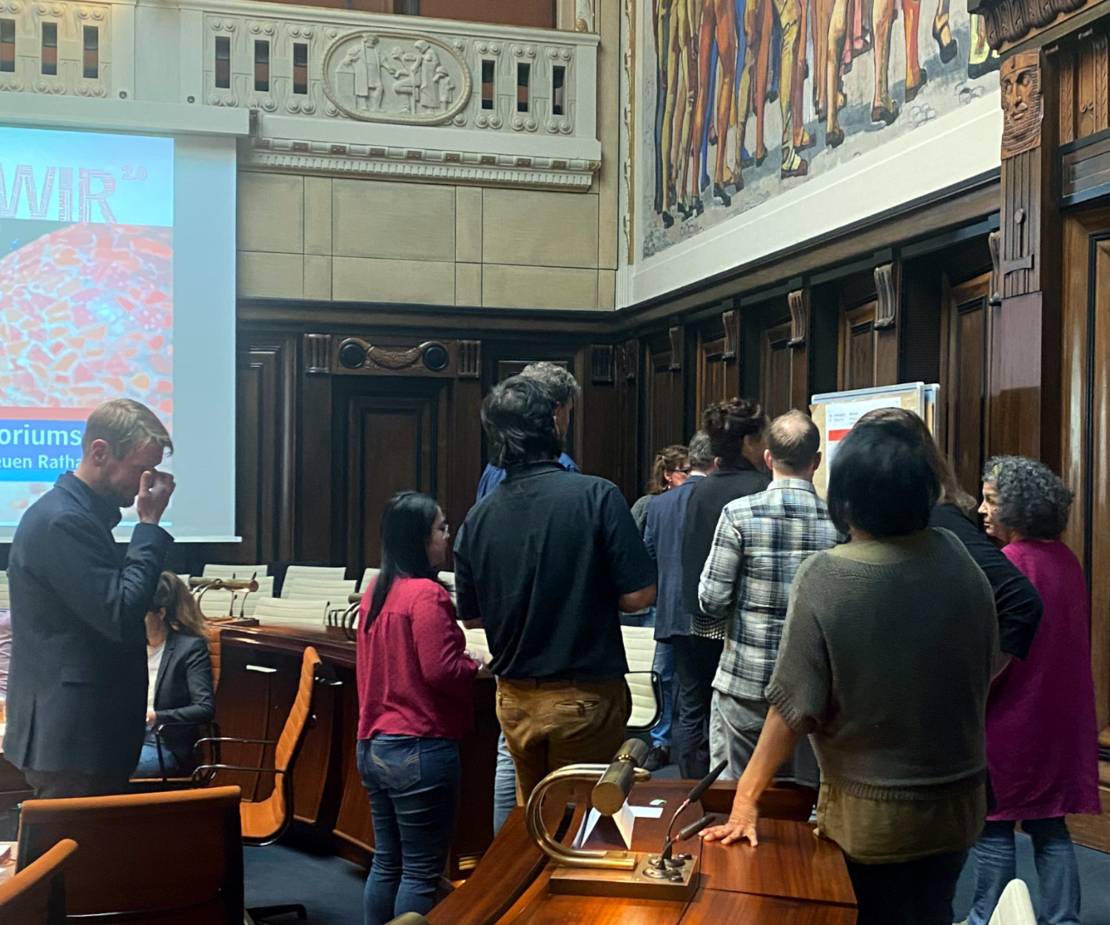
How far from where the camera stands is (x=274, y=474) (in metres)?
11.0

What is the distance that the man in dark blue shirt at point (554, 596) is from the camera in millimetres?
3260

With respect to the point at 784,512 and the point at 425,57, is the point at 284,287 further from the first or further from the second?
the point at 784,512

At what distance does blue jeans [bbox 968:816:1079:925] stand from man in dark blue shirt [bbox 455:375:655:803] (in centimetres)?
129

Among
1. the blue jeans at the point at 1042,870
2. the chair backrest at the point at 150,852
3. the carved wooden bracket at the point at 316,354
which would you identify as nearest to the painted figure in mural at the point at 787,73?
the carved wooden bracket at the point at 316,354

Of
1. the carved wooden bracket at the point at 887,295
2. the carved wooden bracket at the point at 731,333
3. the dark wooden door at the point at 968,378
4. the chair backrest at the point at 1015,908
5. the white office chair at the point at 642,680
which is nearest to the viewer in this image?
the chair backrest at the point at 1015,908

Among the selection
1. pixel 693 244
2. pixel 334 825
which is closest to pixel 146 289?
pixel 693 244

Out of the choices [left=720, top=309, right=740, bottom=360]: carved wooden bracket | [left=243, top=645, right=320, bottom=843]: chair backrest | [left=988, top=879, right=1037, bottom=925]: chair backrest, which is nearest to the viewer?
[left=988, top=879, right=1037, bottom=925]: chair backrest

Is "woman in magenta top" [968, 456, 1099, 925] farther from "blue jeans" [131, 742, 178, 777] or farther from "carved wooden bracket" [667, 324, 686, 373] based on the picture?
"carved wooden bracket" [667, 324, 686, 373]

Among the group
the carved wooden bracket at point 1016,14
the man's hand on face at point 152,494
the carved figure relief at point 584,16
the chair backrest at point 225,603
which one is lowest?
the chair backrest at point 225,603

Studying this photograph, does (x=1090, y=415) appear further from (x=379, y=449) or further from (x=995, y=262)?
(x=379, y=449)

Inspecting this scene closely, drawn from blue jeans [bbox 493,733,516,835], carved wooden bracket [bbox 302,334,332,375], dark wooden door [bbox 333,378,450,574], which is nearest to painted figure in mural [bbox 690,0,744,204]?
dark wooden door [bbox 333,378,450,574]

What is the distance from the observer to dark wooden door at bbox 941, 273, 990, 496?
21.2ft

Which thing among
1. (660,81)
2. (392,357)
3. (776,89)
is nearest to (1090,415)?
(776,89)

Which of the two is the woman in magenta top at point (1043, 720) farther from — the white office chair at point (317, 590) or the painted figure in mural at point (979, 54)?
the white office chair at point (317, 590)
